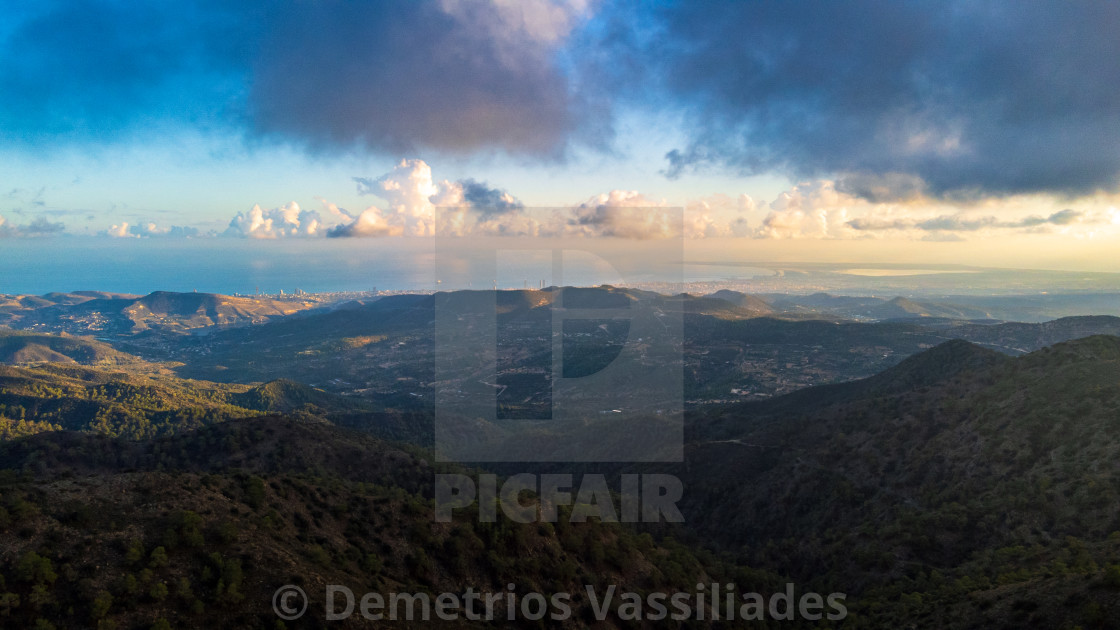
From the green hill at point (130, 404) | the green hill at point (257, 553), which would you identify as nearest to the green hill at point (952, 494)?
the green hill at point (257, 553)

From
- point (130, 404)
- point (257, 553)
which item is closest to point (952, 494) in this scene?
point (257, 553)

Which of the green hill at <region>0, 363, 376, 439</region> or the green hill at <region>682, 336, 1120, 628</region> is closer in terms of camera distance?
the green hill at <region>682, 336, 1120, 628</region>

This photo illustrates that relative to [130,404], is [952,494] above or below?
above

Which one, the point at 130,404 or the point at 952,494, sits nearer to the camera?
the point at 952,494

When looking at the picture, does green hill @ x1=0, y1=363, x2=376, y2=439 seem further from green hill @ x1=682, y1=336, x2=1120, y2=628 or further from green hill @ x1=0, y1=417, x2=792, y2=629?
green hill @ x1=0, y1=417, x2=792, y2=629

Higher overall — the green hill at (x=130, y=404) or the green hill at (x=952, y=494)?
the green hill at (x=952, y=494)

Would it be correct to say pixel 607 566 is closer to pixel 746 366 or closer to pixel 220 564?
pixel 220 564

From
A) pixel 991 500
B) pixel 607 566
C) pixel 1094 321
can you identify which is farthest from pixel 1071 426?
pixel 1094 321

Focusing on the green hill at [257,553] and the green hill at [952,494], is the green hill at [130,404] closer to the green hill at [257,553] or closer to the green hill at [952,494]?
the green hill at [952,494]

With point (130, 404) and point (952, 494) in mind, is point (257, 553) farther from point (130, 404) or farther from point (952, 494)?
point (130, 404)

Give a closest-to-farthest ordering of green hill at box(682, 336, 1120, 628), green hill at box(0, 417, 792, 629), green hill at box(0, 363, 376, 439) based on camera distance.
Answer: green hill at box(0, 417, 792, 629), green hill at box(682, 336, 1120, 628), green hill at box(0, 363, 376, 439)

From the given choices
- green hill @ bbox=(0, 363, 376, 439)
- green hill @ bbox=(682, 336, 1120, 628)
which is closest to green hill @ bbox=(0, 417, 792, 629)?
green hill @ bbox=(682, 336, 1120, 628)
